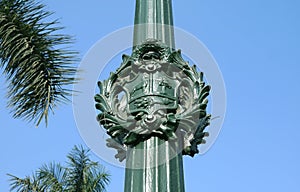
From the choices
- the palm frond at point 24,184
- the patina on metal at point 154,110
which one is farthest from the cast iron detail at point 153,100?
the palm frond at point 24,184

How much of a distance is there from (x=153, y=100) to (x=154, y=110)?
0.12 meters

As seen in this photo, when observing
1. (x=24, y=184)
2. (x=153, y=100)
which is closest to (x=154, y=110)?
(x=153, y=100)

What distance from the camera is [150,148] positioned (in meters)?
4.21

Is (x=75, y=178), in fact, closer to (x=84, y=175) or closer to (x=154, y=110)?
(x=84, y=175)

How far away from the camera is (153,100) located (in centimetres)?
436

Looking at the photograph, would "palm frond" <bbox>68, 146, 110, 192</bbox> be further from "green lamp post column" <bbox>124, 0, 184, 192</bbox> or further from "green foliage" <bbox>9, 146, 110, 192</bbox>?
"green lamp post column" <bbox>124, 0, 184, 192</bbox>

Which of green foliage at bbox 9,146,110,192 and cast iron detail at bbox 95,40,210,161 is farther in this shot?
green foliage at bbox 9,146,110,192

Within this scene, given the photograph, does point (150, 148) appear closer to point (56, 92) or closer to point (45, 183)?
point (56, 92)

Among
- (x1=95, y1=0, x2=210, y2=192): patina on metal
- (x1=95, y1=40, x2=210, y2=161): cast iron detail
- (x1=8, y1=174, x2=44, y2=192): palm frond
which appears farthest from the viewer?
(x1=8, y1=174, x2=44, y2=192): palm frond

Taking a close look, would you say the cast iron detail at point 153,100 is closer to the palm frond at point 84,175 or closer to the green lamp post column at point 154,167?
the green lamp post column at point 154,167

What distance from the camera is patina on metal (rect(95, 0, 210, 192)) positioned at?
13.5 feet

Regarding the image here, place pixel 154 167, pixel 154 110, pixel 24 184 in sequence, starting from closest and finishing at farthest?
pixel 154 167 → pixel 154 110 → pixel 24 184

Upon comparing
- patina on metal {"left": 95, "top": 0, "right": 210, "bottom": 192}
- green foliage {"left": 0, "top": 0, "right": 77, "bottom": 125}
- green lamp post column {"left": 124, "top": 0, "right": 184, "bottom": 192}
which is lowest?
green lamp post column {"left": 124, "top": 0, "right": 184, "bottom": 192}

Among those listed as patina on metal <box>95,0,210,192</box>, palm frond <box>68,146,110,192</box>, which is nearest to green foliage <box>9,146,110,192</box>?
palm frond <box>68,146,110,192</box>
